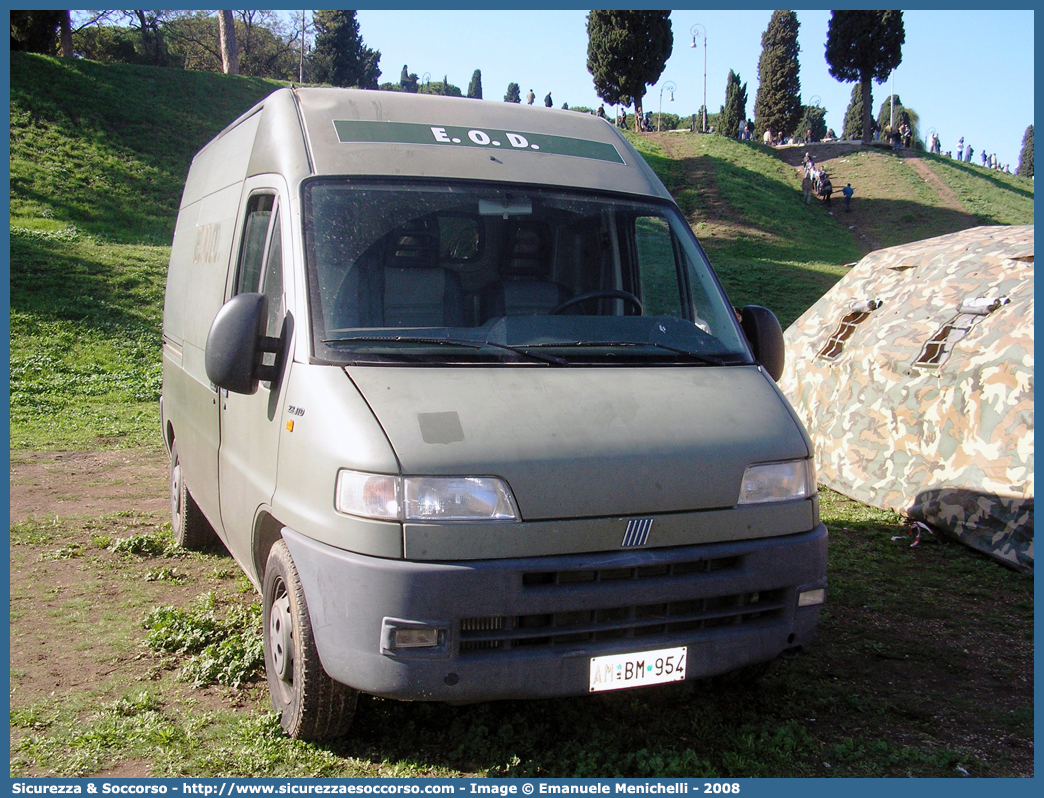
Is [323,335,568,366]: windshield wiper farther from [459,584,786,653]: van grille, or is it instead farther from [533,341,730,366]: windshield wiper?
[459,584,786,653]: van grille

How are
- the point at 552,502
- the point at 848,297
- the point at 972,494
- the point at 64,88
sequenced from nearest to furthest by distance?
the point at 552,502 → the point at 972,494 → the point at 848,297 → the point at 64,88

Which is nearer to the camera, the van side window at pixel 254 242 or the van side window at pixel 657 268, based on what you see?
the van side window at pixel 254 242

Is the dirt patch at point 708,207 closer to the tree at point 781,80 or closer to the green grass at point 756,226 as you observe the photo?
the green grass at point 756,226

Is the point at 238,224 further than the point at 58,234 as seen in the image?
No

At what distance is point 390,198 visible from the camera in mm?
4211

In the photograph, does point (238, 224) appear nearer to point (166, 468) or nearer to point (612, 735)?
point (612, 735)

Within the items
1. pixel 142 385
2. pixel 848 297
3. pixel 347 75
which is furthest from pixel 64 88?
pixel 848 297

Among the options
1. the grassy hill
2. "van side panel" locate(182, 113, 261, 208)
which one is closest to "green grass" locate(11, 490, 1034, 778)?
"van side panel" locate(182, 113, 261, 208)

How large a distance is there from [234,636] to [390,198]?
248cm

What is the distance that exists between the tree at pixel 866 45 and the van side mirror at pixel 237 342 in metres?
52.6

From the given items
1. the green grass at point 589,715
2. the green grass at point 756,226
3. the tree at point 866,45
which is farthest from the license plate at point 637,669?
the tree at point 866,45

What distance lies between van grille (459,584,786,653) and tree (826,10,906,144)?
52374 millimetres

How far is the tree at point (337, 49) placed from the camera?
62.8m

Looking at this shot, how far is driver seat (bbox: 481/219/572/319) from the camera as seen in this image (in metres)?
4.47
